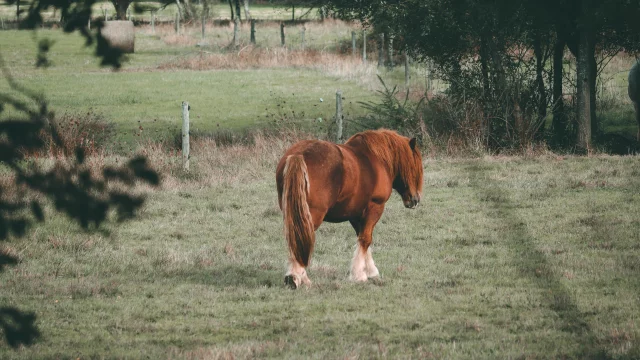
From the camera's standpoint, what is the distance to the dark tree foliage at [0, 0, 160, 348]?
Result: 3346 mm

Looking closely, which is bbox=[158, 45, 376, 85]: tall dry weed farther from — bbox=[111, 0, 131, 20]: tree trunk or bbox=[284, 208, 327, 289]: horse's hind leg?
bbox=[111, 0, 131, 20]: tree trunk

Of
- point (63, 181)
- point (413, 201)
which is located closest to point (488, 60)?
point (413, 201)

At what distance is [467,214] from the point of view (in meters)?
11.7

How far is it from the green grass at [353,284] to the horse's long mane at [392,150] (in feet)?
3.37

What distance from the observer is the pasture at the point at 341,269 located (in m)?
6.26

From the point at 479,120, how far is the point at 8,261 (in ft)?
45.6

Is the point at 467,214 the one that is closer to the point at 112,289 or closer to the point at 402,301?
the point at 402,301

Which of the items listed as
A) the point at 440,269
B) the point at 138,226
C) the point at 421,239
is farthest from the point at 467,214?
the point at 138,226

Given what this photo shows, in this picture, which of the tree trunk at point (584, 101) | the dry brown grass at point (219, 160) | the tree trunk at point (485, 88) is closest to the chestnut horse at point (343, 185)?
the dry brown grass at point (219, 160)

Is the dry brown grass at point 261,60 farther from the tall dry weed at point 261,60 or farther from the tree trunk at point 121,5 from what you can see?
the tree trunk at point 121,5

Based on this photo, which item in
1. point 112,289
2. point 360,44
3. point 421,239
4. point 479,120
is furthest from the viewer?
point 360,44

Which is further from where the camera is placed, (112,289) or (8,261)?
(112,289)

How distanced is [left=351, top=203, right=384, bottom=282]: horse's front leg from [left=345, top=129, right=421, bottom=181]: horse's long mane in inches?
19.0

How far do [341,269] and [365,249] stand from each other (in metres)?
0.74
